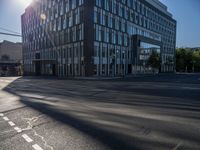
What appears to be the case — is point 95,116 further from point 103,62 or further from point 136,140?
point 103,62

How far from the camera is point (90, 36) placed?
4234 centimetres

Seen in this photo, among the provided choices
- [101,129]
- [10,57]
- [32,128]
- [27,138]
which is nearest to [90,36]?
[32,128]

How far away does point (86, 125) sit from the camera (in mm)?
6633

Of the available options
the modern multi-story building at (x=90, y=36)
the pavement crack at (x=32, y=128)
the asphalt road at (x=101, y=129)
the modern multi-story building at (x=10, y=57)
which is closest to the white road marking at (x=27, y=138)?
the asphalt road at (x=101, y=129)

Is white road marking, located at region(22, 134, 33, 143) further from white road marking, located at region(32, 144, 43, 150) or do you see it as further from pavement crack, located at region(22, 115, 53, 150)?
white road marking, located at region(32, 144, 43, 150)

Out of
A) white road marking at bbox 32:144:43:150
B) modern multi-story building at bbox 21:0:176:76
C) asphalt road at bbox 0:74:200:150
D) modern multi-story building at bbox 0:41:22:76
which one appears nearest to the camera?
white road marking at bbox 32:144:43:150

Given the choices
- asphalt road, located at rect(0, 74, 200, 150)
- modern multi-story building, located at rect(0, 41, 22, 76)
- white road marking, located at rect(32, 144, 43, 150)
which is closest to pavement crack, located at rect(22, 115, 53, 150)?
asphalt road, located at rect(0, 74, 200, 150)

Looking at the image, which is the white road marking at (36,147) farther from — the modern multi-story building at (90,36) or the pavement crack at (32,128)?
the modern multi-story building at (90,36)

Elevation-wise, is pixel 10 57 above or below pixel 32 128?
above

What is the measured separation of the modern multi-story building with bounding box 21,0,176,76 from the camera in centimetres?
4316

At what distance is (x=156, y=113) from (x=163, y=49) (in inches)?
2916

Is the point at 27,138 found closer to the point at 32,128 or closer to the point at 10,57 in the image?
the point at 32,128

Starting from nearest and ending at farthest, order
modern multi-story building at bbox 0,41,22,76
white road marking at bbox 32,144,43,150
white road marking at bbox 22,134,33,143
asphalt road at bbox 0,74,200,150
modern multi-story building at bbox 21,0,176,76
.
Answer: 1. white road marking at bbox 32,144,43,150
2. asphalt road at bbox 0,74,200,150
3. white road marking at bbox 22,134,33,143
4. modern multi-story building at bbox 21,0,176,76
5. modern multi-story building at bbox 0,41,22,76

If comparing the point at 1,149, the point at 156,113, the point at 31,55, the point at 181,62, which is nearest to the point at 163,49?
the point at 181,62
